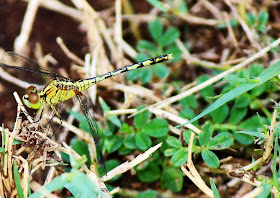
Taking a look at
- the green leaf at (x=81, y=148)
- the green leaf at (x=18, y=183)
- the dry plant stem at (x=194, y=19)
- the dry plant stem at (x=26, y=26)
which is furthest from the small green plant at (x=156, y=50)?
the green leaf at (x=18, y=183)

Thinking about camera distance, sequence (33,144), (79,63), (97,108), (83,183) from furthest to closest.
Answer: (79,63)
(97,108)
(33,144)
(83,183)

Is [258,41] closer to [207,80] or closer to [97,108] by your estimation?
[207,80]

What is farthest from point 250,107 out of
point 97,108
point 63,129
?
point 63,129

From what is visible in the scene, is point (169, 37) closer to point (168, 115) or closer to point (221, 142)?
point (168, 115)

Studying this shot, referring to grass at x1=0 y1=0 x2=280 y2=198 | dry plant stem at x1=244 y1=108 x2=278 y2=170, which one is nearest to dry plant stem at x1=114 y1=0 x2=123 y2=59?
grass at x1=0 y1=0 x2=280 y2=198

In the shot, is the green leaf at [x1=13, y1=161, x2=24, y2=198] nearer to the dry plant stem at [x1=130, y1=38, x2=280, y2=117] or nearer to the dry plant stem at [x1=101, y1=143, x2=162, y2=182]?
the dry plant stem at [x1=101, y1=143, x2=162, y2=182]

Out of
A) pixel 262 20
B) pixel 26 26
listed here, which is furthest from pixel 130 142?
pixel 26 26
